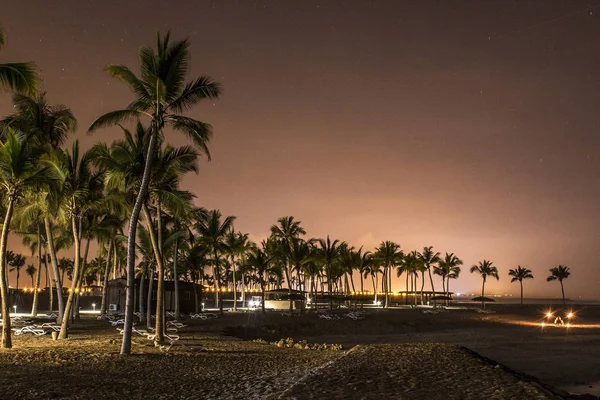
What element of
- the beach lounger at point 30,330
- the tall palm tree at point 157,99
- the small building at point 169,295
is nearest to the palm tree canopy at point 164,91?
the tall palm tree at point 157,99

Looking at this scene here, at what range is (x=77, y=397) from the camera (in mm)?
10812

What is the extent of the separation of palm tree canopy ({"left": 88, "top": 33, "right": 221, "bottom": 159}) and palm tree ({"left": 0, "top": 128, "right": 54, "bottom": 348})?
341cm

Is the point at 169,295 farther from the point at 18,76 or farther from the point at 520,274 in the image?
the point at 520,274

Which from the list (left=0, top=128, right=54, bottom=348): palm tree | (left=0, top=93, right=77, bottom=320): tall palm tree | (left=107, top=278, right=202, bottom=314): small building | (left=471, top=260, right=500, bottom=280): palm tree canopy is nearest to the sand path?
(left=0, top=128, right=54, bottom=348): palm tree

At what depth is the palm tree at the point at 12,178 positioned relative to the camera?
59.4ft

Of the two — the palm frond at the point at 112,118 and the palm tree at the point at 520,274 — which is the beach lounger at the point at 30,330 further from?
the palm tree at the point at 520,274

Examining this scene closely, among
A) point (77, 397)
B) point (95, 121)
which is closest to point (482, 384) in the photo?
point (77, 397)

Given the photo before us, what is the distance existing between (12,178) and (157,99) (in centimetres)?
652

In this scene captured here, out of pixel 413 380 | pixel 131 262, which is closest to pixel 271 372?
pixel 413 380

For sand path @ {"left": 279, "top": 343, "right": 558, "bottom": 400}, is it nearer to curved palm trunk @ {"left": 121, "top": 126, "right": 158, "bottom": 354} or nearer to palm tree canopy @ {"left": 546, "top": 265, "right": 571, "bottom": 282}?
curved palm trunk @ {"left": 121, "top": 126, "right": 158, "bottom": 354}

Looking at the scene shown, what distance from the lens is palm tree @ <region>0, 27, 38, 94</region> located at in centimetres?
1193

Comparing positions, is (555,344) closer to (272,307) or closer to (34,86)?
(34,86)

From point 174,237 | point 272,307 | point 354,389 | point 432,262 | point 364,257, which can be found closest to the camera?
point 354,389

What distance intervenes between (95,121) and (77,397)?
30.9ft
